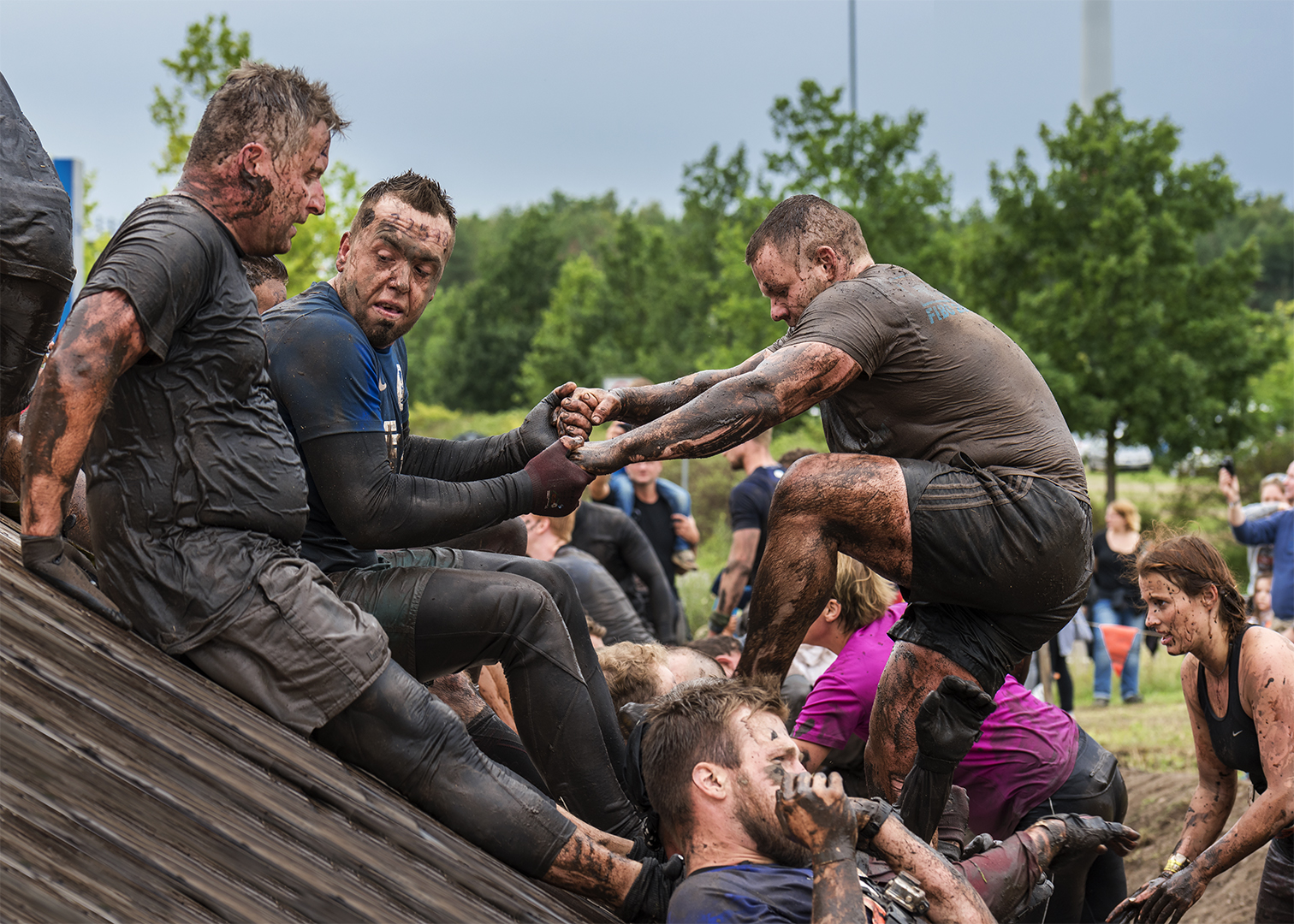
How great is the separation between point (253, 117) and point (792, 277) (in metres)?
1.83

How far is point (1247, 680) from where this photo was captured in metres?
4.09

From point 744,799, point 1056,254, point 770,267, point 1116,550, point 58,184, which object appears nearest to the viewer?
point 744,799

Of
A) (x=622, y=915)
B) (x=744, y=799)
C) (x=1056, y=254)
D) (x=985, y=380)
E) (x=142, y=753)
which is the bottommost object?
(x=622, y=915)

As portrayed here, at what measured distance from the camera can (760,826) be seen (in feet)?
10.1

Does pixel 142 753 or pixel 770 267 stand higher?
pixel 770 267

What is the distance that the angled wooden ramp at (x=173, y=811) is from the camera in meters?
2.29

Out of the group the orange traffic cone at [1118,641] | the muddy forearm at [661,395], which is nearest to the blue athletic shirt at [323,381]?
the muddy forearm at [661,395]

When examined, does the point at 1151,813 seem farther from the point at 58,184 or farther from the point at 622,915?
the point at 58,184

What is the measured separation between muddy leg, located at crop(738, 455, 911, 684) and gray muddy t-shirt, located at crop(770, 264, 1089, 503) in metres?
0.22

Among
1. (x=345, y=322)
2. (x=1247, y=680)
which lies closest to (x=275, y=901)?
(x=345, y=322)

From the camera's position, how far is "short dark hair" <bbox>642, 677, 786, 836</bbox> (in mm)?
3148

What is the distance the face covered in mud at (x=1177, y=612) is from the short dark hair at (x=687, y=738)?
1.82m

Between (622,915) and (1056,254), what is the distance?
19.6 m

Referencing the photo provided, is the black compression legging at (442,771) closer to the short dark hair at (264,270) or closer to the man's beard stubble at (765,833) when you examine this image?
the man's beard stubble at (765,833)
